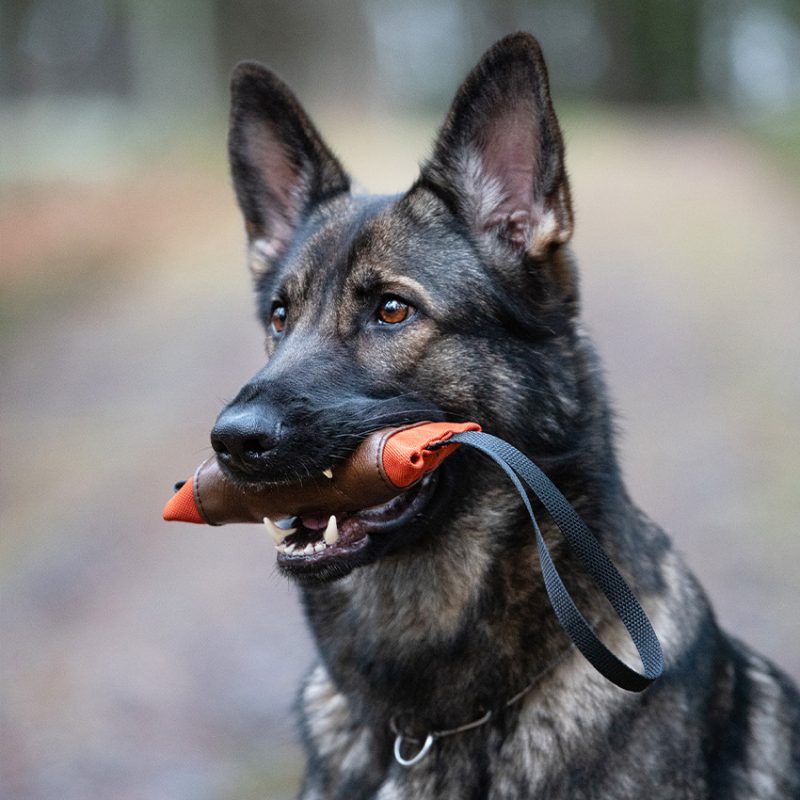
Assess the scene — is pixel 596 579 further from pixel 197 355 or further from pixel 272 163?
pixel 197 355

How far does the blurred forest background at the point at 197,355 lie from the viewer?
5930 millimetres

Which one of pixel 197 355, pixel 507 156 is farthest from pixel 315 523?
pixel 197 355

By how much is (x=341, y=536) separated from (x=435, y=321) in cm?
75

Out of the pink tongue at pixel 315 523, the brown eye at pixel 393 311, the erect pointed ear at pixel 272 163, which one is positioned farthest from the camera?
the erect pointed ear at pixel 272 163

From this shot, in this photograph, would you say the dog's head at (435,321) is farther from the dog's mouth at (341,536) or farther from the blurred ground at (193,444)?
the blurred ground at (193,444)

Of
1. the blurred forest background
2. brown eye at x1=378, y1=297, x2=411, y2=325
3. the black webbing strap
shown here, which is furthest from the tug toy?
the blurred forest background

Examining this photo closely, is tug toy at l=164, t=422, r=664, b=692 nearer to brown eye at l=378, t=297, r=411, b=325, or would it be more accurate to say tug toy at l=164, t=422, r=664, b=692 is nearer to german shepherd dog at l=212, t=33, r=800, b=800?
german shepherd dog at l=212, t=33, r=800, b=800

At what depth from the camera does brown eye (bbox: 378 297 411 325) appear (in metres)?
3.41

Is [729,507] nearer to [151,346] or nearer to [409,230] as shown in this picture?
[409,230]

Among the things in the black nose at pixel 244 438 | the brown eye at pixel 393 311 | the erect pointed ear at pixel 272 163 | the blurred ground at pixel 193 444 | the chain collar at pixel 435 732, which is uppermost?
the erect pointed ear at pixel 272 163

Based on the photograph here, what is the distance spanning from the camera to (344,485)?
10.0ft

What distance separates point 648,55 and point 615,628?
37585 millimetres

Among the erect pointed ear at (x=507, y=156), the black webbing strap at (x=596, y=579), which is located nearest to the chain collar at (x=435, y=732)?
the black webbing strap at (x=596, y=579)

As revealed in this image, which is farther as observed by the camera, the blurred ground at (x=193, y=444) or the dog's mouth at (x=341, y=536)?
the blurred ground at (x=193, y=444)
